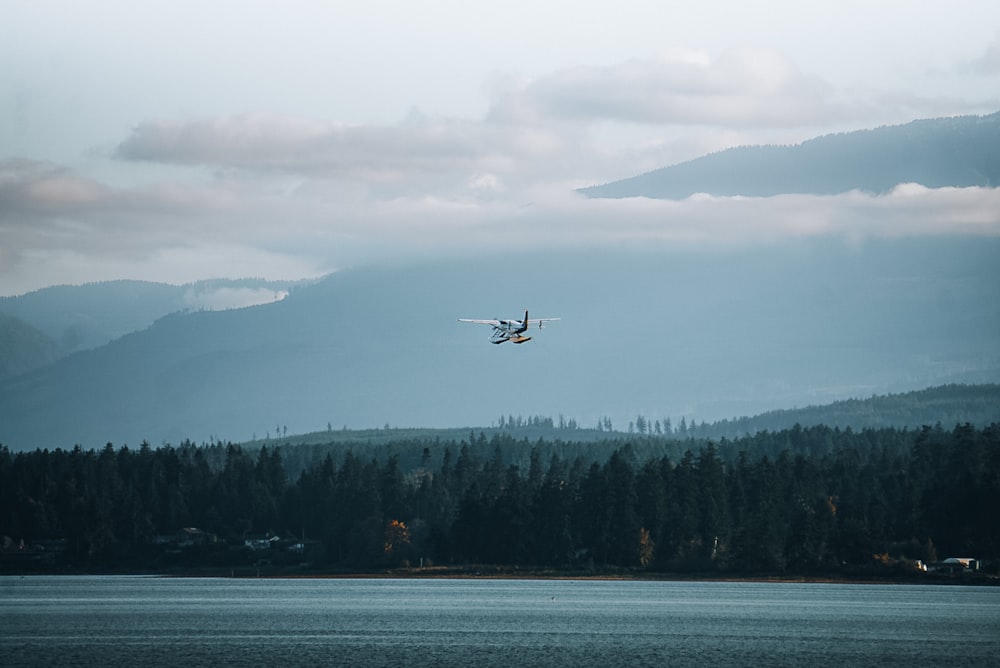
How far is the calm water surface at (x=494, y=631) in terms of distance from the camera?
389 ft

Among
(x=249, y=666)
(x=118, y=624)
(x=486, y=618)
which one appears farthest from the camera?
(x=486, y=618)

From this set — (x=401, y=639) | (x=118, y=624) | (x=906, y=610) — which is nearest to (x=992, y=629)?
(x=906, y=610)

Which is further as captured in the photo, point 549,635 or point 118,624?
point 118,624

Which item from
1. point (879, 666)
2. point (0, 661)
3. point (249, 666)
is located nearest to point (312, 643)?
point (249, 666)

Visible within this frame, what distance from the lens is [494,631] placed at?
5586 inches

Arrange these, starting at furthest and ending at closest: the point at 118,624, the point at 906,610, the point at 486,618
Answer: the point at 906,610 < the point at 486,618 < the point at 118,624

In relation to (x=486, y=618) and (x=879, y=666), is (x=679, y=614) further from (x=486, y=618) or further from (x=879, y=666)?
(x=879, y=666)

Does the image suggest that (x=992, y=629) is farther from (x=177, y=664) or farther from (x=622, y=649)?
(x=177, y=664)

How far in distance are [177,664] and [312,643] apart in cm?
1989

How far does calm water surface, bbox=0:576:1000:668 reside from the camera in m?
119

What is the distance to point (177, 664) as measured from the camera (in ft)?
365

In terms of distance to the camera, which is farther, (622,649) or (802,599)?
(802,599)

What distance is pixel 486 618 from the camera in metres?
159

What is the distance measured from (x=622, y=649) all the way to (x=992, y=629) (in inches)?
1628
